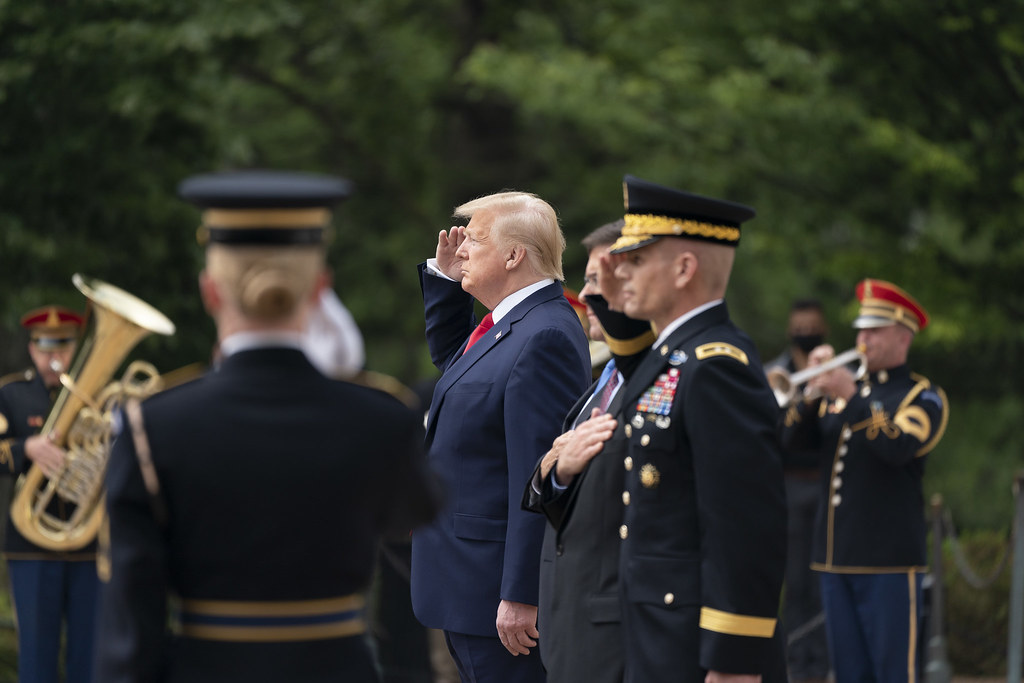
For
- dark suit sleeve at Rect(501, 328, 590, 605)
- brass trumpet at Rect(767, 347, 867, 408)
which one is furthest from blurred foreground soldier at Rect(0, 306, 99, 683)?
brass trumpet at Rect(767, 347, 867, 408)

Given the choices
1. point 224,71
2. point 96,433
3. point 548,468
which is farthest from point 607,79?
point 548,468

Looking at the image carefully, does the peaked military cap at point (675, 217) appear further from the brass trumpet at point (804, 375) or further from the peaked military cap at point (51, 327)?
the peaked military cap at point (51, 327)

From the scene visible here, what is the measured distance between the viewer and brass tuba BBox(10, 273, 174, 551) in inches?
270

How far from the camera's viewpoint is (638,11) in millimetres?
14750

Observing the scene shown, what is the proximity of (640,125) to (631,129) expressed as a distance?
0.26 metres

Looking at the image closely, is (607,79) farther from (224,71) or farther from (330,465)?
(330,465)

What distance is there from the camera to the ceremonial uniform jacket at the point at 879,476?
7.49 meters

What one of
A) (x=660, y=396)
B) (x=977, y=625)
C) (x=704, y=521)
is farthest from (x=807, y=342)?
(x=704, y=521)

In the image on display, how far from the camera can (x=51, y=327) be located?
26.7ft

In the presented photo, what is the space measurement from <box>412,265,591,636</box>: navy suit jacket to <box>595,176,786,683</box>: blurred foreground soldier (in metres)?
0.79

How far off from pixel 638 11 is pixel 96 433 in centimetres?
917

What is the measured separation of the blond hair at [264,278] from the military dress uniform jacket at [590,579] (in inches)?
49.9

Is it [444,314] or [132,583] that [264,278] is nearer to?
[132,583]

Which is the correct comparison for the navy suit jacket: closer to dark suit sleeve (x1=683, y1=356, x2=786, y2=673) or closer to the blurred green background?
dark suit sleeve (x1=683, y1=356, x2=786, y2=673)
